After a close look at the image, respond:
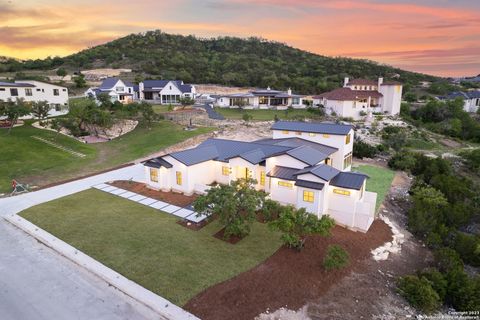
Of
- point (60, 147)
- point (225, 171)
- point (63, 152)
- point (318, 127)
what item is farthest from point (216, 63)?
point (225, 171)

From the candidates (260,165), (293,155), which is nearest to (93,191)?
(260,165)

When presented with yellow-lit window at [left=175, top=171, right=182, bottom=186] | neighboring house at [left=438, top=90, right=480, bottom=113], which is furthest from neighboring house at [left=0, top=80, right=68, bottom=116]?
neighboring house at [left=438, top=90, right=480, bottom=113]

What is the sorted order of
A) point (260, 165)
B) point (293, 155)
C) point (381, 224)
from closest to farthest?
point (381, 224), point (293, 155), point (260, 165)

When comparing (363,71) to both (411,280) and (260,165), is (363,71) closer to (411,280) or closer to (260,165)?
(260,165)

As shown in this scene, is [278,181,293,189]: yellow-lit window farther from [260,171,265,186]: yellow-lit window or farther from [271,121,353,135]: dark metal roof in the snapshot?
[271,121,353,135]: dark metal roof

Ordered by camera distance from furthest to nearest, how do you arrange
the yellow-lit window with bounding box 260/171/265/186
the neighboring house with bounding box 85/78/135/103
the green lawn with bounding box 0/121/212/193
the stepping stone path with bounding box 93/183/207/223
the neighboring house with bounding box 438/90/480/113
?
the neighboring house with bounding box 438/90/480/113, the neighboring house with bounding box 85/78/135/103, the green lawn with bounding box 0/121/212/193, the yellow-lit window with bounding box 260/171/265/186, the stepping stone path with bounding box 93/183/207/223

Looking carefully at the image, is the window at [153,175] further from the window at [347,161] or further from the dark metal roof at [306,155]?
the window at [347,161]

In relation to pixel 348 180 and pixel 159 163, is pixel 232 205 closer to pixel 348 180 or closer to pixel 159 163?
pixel 348 180
